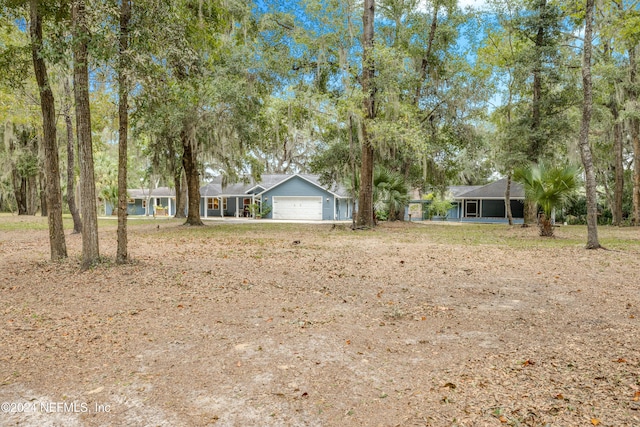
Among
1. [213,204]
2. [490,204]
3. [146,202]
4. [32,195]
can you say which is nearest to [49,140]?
[32,195]

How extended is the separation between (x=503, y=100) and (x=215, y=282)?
60.9ft

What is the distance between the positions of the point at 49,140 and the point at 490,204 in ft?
95.8

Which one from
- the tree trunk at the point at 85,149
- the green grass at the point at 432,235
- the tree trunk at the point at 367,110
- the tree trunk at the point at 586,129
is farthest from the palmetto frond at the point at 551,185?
the tree trunk at the point at 85,149

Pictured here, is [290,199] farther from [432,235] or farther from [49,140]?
[49,140]

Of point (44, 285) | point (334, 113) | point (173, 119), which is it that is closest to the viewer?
point (44, 285)

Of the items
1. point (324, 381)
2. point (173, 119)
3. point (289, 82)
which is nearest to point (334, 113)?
point (289, 82)

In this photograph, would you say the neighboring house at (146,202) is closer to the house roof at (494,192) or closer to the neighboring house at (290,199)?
the neighboring house at (290,199)

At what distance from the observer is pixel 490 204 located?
3070cm

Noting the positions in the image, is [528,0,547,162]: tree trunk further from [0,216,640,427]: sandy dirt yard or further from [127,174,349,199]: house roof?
[127,174,349,199]: house roof

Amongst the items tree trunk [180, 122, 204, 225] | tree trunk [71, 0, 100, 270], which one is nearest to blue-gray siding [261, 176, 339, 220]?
tree trunk [180, 122, 204, 225]

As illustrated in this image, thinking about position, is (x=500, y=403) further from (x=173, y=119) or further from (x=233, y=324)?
(x=173, y=119)

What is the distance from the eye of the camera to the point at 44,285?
5945 mm

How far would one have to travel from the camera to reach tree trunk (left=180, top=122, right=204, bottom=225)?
16.2 m

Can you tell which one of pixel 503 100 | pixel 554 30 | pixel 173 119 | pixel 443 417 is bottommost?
pixel 443 417
